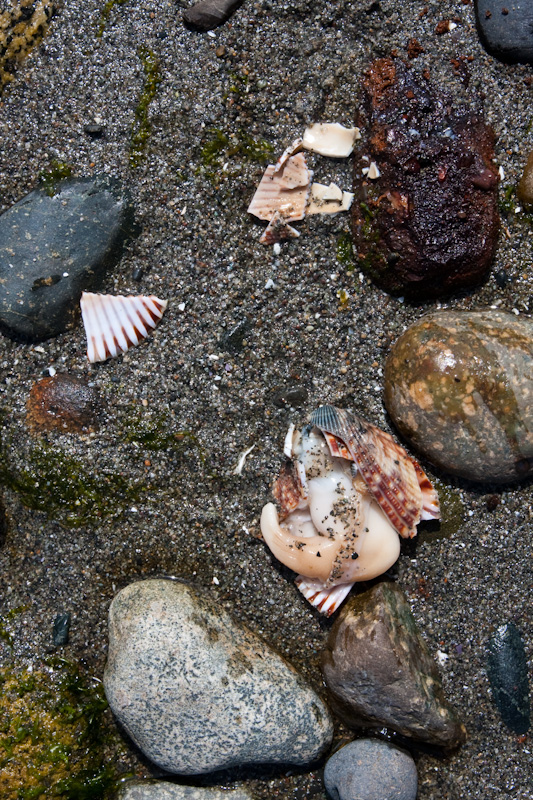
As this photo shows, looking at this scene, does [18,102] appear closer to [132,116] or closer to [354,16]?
[132,116]

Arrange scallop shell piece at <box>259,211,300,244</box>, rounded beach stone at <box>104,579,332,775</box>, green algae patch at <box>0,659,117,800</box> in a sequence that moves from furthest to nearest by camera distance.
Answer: scallop shell piece at <box>259,211,300,244</box> → green algae patch at <box>0,659,117,800</box> → rounded beach stone at <box>104,579,332,775</box>

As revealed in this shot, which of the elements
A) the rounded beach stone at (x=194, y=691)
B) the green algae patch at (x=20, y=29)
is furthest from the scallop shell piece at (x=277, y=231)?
the rounded beach stone at (x=194, y=691)

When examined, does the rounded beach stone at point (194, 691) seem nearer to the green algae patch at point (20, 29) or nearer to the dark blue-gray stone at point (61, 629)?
the dark blue-gray stone at point (61, 629)

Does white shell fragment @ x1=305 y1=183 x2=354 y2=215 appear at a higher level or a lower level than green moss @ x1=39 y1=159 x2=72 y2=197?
lower

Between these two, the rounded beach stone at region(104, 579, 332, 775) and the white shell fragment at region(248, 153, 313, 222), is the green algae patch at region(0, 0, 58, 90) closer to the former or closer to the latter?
the white shell fragment at region(248, 153, 313, 222)

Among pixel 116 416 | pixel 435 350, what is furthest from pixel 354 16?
pixel 116 416

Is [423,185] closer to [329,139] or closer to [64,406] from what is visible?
[329,139]

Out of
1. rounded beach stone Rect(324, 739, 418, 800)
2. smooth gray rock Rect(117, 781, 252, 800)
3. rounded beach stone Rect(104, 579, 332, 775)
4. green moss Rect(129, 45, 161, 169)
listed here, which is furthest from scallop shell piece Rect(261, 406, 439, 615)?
green moss Rect(129, 45, 161, 169)

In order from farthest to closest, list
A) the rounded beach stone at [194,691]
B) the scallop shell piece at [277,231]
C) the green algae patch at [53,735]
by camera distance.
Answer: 1. the scallop shell piece at [277,231]
2. the green algae patch at [53,735]
3. the rounded beach stone at [194,691]
